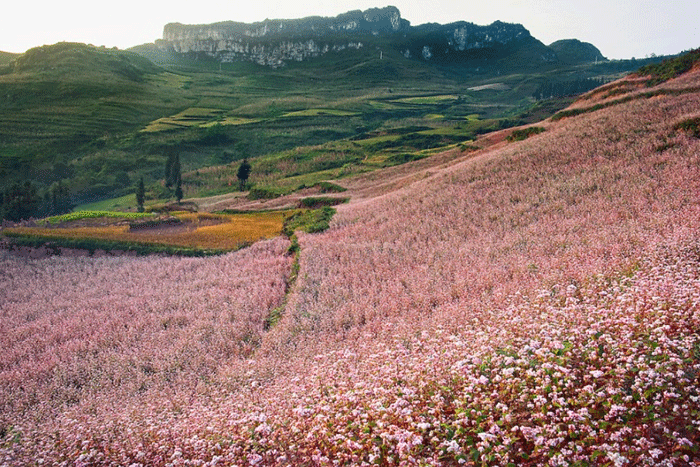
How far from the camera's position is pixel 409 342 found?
390 inches

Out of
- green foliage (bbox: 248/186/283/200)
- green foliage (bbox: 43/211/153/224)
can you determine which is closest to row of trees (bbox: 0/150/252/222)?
green foliage (bbox: 248/186/283/200)

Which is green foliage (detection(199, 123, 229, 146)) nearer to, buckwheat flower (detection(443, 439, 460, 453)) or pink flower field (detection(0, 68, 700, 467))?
pink flower field (detection(0, 68, 700, 467))

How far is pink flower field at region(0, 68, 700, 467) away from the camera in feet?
18.8

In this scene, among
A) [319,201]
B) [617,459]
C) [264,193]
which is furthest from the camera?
[264,193]

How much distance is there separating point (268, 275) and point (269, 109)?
546ft

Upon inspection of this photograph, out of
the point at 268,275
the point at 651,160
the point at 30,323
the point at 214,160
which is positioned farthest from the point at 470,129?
the point at 30,323

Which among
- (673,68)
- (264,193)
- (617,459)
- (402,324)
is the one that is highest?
(673,68)

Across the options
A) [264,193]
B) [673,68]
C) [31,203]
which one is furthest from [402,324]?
[31,203]

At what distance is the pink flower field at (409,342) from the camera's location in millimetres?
5734

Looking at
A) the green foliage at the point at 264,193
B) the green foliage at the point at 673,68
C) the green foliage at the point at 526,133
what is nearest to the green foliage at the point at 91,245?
the green foliage at the point at 264,193

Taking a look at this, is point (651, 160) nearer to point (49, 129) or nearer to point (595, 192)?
point (595, 192)

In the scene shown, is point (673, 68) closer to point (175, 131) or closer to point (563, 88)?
point (175, 131)

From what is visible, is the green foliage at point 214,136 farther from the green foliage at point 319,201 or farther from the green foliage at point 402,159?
the green foliage at point 319,201

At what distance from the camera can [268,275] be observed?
21.4 metres
